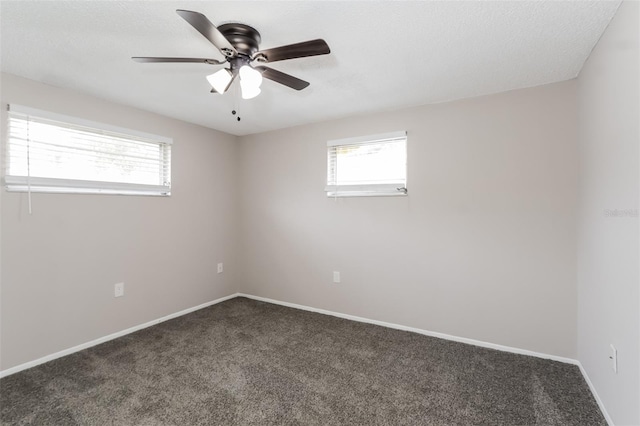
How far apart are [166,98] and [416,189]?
251cm

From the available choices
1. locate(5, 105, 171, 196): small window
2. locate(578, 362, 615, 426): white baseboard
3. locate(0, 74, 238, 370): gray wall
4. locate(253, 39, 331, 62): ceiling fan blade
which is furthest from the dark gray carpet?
locate(253, 39, 331, 62): ceiling fan blade

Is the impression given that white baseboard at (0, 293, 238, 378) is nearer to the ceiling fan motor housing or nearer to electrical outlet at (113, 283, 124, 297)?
electrical outlet at (113, 283, 124, 297)

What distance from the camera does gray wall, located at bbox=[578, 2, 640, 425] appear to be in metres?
1.41

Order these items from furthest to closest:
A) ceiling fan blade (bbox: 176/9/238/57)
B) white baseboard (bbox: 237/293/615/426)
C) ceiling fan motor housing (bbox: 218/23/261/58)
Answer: white baseboard (bbox: 237/293/615/426) < ceiling fan motor housing (bbox: 218/23/261/58) < ceiling fan blade (bbox: 176/9/238/57)

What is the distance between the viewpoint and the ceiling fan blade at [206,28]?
1246 millimetres

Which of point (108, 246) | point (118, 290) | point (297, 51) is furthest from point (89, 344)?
point (297, 51)

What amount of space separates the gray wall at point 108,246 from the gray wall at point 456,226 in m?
0.89

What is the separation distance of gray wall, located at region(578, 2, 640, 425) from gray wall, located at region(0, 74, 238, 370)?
3658 mm

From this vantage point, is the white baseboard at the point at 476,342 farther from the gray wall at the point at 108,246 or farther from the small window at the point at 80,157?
the small window at the point at 80,157

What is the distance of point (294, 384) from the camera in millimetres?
2096

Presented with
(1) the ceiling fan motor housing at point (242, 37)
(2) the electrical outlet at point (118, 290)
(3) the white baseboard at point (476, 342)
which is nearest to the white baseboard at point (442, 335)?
(3) the white baseboard at point (476, 342)

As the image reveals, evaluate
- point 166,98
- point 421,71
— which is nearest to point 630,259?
point 421,71

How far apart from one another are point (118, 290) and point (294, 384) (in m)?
1.98

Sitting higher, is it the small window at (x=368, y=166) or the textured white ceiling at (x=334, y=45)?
the textured white ceiling at (x=334, y=45)
